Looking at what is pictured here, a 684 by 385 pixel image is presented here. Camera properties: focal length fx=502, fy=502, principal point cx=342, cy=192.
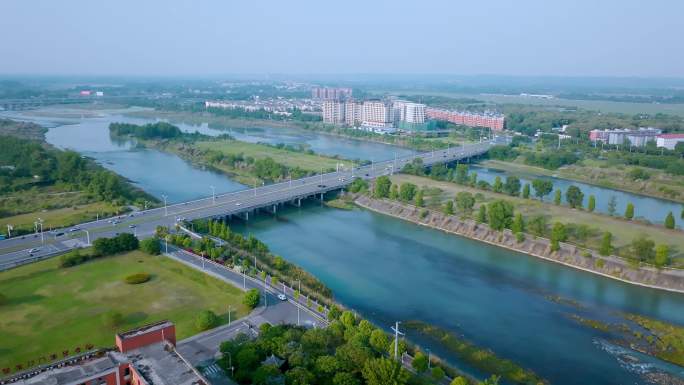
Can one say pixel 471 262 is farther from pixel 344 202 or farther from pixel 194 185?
pixel 194 185

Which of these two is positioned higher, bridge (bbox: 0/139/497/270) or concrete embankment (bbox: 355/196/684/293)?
bridge (bbox: 0/139/497/270)

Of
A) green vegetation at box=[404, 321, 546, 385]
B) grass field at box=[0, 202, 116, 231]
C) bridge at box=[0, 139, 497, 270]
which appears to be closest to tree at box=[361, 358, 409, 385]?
green vegetation at box=[404, 321, 546, 385]

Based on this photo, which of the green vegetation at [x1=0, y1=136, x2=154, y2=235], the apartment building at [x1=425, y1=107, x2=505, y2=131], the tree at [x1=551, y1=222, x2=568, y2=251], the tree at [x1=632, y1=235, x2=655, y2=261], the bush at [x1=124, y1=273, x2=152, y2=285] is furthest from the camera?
the apartment building at [x1=425, y1=107, x2=505, y2=131]

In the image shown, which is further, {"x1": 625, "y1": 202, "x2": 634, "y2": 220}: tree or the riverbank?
the riverbank

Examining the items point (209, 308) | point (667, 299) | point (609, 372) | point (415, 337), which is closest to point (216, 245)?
point (209, 308)

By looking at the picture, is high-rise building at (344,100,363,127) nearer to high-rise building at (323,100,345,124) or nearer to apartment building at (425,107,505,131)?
high-rise building at (323,100,345,124)

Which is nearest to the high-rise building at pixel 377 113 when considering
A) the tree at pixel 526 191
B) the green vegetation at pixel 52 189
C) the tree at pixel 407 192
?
the tree at pixel 526 191

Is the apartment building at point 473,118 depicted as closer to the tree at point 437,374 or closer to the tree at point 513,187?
the tree at point 513,187

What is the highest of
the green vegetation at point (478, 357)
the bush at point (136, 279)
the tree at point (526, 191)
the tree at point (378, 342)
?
the tree at point (526, 191)
